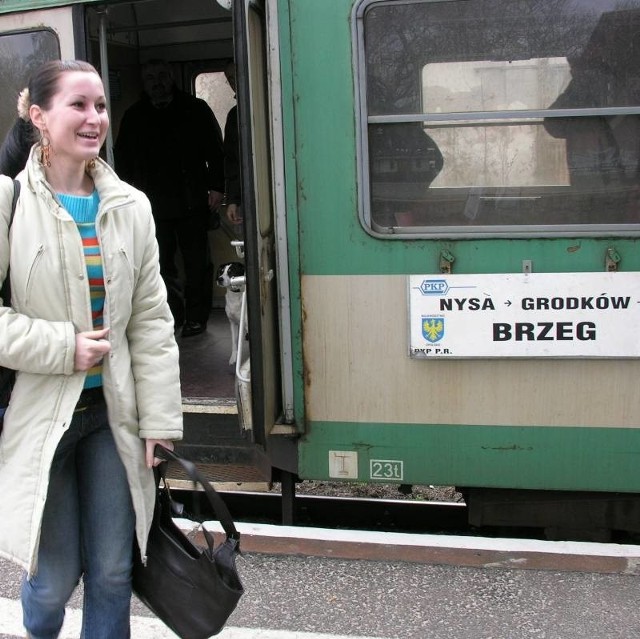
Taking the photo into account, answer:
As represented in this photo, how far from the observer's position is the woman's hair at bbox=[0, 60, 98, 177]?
2.07m

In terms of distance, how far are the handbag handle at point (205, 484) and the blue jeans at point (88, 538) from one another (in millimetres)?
124

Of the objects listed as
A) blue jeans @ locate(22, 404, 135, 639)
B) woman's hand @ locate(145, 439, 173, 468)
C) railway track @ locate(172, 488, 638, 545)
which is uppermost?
woman's hand @ locate(145, 439, 173, 468)

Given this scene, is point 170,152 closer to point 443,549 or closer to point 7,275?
point 443,549

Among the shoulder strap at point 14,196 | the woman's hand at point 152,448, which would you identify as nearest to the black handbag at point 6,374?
the shoulder strap at point 14,196

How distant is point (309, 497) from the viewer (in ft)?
14.0

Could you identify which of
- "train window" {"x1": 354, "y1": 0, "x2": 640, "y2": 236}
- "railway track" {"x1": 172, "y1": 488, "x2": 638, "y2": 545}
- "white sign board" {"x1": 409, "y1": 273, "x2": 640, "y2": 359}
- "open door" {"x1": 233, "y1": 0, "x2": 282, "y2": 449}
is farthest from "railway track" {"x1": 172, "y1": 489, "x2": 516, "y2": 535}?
"train window" {"x1": 354, "y1": 0, "x2": 640, "y2": 236}

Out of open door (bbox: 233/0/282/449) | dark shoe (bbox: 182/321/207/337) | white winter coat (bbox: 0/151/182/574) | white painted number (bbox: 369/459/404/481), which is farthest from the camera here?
dark shoe (bbox: 182/321/207/337)

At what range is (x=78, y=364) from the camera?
6.70ft

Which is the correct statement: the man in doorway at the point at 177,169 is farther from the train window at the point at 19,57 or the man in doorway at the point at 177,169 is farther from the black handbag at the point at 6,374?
the black handbag at the point at 6,374

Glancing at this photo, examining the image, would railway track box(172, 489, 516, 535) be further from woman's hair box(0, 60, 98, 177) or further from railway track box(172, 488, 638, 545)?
woman's hair box(0, 60, 98, 177)

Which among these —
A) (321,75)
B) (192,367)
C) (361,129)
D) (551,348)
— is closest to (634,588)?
(551,348)

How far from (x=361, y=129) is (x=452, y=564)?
1872mm

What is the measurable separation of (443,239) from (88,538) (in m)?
1.86

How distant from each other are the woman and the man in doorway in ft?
11.3
